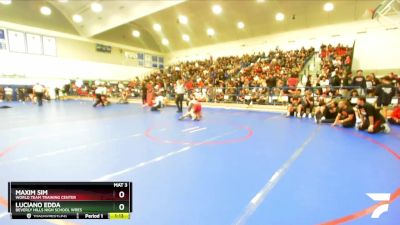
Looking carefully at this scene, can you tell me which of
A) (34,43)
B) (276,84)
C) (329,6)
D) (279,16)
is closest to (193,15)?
(279,16)

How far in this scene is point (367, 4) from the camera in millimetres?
16547

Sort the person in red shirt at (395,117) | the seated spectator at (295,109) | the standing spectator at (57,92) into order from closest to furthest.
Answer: the person in red shirt at (395,117)
the seated spectator at (295,109)
the standing spectator at (57,92)

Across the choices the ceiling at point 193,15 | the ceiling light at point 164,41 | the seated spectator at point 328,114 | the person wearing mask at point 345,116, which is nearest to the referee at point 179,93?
the ceiling at point 193,15

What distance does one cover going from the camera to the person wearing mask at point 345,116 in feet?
24.9

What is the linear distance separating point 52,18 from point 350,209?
2554cm

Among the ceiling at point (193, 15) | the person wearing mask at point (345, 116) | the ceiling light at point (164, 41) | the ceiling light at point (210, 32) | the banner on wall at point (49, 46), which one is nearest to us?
the person wearing mask at point (345, 116)

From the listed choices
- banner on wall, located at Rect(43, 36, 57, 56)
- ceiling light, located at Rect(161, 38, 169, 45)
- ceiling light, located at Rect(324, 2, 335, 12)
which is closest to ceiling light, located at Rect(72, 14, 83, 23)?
banner on wall, located at Rect(43, 36, 57, 56)

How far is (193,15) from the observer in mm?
21344

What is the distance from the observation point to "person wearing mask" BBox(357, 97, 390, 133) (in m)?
6.65

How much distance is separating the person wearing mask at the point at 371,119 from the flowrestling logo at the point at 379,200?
456 cm

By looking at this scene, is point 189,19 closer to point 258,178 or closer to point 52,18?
point 52,18

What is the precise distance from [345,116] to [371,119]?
3.76 feet

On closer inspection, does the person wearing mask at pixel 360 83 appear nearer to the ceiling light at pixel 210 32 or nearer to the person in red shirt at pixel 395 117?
the person in red shirt at pixel 395 117

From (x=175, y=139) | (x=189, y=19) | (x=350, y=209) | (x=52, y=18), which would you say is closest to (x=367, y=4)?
(x=189, y=19)
